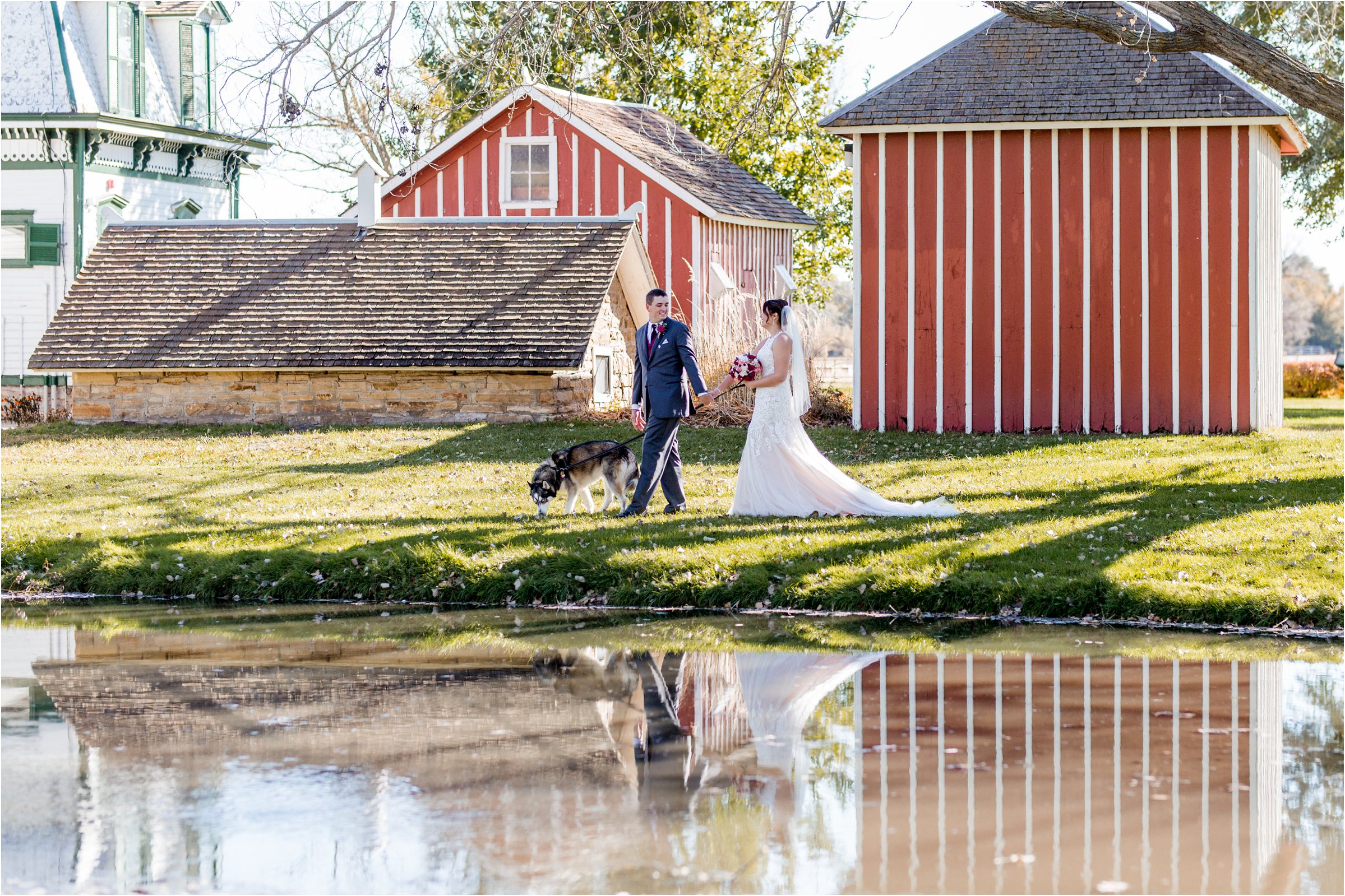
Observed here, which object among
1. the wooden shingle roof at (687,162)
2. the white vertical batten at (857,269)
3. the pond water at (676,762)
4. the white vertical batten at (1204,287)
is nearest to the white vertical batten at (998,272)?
the white vertical batten at (857,269)

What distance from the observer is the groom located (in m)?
12.8

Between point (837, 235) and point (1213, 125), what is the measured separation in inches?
813

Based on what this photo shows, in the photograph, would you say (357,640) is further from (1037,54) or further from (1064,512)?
(1037,54)

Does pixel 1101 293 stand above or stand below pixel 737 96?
below

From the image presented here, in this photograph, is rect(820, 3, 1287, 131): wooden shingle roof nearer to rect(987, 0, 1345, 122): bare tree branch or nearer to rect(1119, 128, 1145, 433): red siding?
rect(1119, 128, 1145, 433): red siding

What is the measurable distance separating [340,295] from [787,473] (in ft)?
47.7

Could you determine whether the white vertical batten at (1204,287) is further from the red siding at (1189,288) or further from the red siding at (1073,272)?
the red siding at (1073,272)

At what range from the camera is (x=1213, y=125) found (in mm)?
20547

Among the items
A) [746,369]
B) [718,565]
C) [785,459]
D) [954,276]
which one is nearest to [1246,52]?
[746,369]

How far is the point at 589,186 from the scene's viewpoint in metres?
30.3

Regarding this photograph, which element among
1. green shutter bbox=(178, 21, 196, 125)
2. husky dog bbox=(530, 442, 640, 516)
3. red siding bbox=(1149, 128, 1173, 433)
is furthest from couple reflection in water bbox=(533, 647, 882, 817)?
green shutter bbox=(178, 21, 196, 125)

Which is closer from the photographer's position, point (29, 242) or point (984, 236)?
point (984, 236)

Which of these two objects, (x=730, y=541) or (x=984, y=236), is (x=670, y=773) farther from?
(x=984, y=236)

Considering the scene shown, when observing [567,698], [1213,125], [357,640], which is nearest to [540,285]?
[1213,125]
